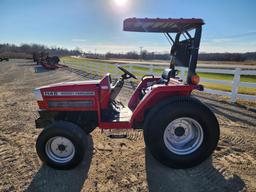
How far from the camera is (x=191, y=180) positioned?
2.56 metres

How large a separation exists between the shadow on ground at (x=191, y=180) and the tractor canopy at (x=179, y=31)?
4.03 feet

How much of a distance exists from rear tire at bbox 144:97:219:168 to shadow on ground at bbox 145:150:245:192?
126mm

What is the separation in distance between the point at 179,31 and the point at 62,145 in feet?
8.42

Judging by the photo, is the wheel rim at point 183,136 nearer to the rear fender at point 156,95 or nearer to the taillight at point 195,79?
the rear fender at point 156,95

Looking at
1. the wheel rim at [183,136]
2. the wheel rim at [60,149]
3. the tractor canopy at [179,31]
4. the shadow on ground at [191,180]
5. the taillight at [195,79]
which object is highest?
the tractor canopy at [179,31]

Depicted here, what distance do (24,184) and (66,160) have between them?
0.56 metres

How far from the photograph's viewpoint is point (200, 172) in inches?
108

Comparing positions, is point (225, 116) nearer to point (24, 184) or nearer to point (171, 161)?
point (171, 161)

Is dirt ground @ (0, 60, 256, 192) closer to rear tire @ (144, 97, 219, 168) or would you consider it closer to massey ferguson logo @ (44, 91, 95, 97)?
rear tire @ (144, 97, 219, 168)

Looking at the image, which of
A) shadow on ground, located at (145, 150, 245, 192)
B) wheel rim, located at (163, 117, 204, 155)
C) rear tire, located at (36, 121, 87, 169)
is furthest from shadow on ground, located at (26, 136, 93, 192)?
wheel rim, located at (163, 117, 204, 155)

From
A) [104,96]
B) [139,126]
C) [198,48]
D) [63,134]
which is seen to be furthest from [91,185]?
[198,48]

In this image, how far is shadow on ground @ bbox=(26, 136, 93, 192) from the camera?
8.05 feet

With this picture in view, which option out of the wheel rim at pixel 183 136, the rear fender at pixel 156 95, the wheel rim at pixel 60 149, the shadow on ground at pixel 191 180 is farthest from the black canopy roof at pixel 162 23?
the shadow on ground at pixel 191 180

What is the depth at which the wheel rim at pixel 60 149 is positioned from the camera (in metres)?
2.77
